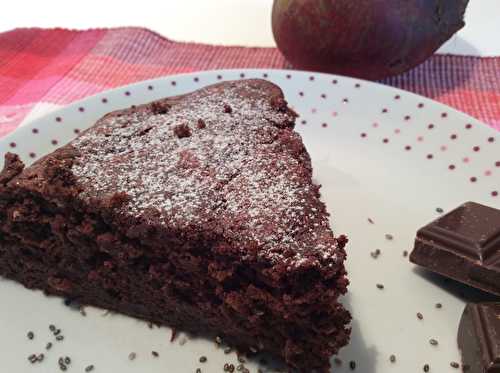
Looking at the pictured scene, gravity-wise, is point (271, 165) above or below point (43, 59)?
above

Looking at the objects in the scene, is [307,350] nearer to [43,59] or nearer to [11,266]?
[11,266]

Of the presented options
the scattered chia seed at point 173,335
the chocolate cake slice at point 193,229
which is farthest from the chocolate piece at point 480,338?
the scattered chia seed at point 173,335

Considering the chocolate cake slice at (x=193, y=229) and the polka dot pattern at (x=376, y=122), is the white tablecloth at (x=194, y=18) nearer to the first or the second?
the polka dot pattern at (x=376, y=122)

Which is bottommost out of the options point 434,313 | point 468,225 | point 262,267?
point 434,313

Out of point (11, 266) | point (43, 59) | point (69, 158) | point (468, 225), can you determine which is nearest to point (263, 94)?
point (69, 158)

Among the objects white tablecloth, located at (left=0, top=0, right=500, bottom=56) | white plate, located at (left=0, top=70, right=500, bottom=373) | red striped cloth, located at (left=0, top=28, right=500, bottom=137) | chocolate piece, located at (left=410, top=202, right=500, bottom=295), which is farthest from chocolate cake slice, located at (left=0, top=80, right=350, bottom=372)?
white tablecloth, located at (left=0, top=0, right=500, bottom=56)

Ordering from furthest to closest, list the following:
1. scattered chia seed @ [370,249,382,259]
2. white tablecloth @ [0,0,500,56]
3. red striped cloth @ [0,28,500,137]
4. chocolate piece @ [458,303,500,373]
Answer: white tablecloth @ [0,0,500,56] → red striped cloth @ [0,28,500,137] → scattered chia seed @ [370,249,382,259] → chocolate piece @ [458,303,500,373]

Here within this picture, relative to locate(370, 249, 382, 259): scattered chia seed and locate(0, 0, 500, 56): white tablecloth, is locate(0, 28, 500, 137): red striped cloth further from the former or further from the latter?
locate(370, 249, 382, 259): scattered chia seed
